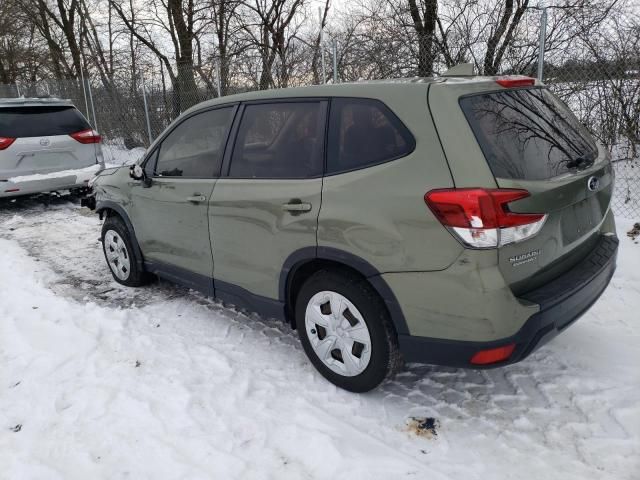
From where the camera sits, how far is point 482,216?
2.26 metres

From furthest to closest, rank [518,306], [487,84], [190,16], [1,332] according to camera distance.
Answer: [190,16] < [1,332] < [487,84] < [518,306]

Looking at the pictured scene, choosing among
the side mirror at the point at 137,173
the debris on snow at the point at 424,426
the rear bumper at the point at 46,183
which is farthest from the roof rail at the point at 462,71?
the rear bumper at the point at 46,183

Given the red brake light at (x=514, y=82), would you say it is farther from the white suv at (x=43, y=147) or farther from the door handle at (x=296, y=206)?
the white suv at (x=43, y=147)

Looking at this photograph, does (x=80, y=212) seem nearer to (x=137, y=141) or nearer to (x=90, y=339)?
(x=90, y=339)

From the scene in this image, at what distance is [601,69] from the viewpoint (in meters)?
5.96

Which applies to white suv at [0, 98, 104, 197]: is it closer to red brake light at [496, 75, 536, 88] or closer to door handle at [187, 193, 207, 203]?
door handle at [187, 193, 207, 203]

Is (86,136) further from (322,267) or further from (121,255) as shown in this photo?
(322,267)

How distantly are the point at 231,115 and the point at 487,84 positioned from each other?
1.78 metres

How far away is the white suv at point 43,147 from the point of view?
23.9 ft

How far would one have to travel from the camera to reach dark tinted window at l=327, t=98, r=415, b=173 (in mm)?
2590

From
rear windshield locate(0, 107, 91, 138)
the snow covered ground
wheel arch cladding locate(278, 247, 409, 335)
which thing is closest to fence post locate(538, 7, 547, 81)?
the snow covered ground

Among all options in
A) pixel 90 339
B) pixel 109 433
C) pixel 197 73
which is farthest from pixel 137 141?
pixel 109 433

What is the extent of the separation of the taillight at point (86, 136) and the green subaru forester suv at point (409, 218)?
5.33 m

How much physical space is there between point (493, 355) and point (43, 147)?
7449 millimetres
